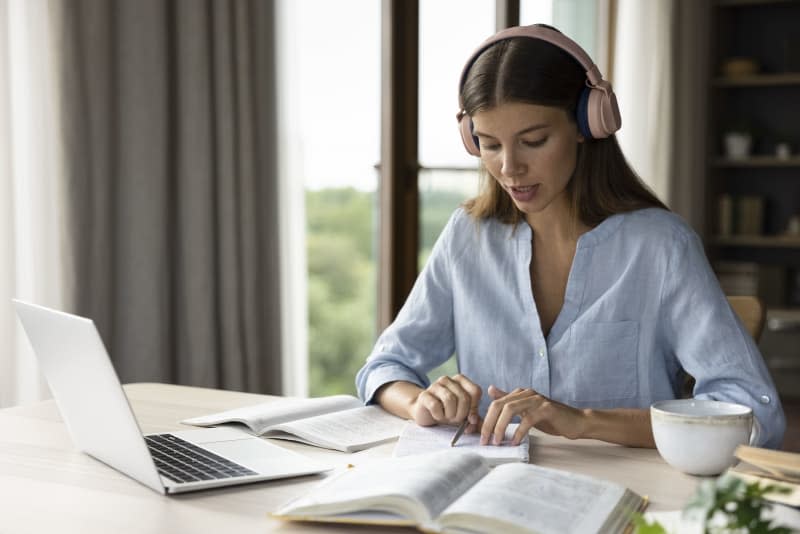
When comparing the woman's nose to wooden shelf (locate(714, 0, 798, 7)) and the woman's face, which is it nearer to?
the woman's face

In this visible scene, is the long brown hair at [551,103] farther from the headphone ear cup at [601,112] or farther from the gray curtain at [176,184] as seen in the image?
the gray curtain at [176,184]

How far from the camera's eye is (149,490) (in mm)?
1063

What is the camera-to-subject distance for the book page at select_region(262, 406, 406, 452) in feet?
4.15

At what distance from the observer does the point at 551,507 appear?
916 mm

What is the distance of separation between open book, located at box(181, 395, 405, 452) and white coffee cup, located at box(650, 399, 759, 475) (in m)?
0.36

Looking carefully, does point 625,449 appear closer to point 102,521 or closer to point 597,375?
point 597,375

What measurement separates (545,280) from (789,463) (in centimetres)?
67

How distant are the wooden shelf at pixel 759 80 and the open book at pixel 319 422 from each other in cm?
385

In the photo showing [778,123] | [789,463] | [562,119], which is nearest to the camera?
[789,463]

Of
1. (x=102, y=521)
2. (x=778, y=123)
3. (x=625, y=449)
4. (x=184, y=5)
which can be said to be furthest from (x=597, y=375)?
(x=778, y=123)

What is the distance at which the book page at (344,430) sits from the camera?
1.27m

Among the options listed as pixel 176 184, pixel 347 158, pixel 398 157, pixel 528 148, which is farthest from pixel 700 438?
pixel 347 158

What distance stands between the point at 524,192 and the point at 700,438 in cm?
54

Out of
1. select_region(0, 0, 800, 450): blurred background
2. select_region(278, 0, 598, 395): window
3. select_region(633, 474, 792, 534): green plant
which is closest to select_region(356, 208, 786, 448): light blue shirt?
select_region(633, 474, 792, 534): green plant
